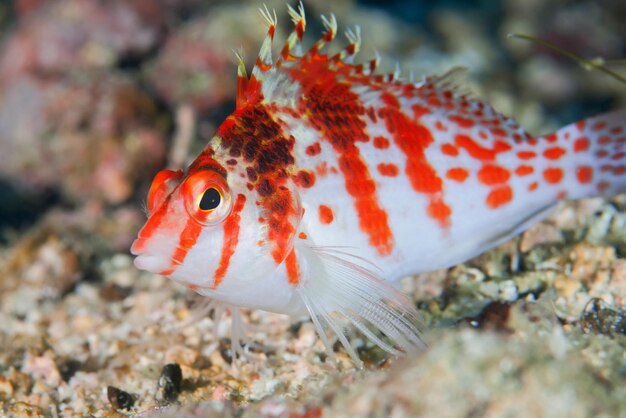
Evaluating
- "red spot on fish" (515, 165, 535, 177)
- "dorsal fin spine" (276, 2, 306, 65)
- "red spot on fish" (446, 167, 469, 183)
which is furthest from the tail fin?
"dorsal fin spine" (276, 2, 306, 65)

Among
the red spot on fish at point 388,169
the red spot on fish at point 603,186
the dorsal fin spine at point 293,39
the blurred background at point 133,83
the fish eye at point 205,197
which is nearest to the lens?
the fish eye at point 205,197

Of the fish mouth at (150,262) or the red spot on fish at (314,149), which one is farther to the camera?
the red spot on fish at (314,149)

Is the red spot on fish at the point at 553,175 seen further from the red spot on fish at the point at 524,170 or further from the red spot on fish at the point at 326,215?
the red spot on fish at the point at 326,215

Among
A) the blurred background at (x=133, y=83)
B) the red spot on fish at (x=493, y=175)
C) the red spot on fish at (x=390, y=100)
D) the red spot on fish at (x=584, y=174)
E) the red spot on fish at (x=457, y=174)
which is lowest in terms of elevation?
the red spot on fish at (x=457, y=174)

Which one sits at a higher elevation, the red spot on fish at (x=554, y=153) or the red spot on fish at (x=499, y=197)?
the red spot on fish at (x=554, y=153)

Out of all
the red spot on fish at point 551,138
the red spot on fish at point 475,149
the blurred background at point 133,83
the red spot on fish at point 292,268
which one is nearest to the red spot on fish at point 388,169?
the red spot on fish at point 475,149

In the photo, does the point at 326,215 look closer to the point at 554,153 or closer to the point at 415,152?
the point at 415,152

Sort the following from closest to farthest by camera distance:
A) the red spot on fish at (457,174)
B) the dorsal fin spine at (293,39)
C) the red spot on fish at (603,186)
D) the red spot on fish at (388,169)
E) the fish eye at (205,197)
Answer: the fish eye at (205,197)
the dorsal fin spine at (293,39)
the red spot on fish at (388,169)
the red spot on fish at (457,174)
the red spot on fish at (603,186)
